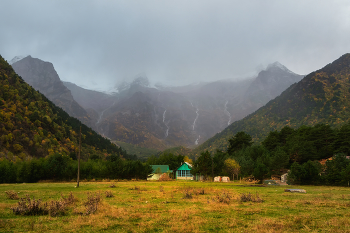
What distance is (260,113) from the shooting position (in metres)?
199

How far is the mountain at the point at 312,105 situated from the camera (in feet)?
446

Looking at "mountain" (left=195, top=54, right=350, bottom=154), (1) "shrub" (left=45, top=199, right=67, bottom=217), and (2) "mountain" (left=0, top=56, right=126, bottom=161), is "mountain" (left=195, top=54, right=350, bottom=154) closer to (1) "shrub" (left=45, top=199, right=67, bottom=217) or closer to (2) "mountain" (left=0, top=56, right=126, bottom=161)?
(2) "mountain" (left=0, top=56, right=126, bottom=161)

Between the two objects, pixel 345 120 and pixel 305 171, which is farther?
pixel 345 120

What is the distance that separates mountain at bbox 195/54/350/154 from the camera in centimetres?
13594

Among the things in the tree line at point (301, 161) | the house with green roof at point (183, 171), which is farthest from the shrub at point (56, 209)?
the house with green roof at point (183, 171)

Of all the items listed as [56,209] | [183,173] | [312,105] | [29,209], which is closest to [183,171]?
[183,173]

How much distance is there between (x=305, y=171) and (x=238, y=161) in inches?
1167

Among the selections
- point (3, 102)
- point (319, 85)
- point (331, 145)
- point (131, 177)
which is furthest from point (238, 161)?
point (319, 85)

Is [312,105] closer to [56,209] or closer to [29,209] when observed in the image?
[56,209]

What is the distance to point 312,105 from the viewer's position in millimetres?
155625

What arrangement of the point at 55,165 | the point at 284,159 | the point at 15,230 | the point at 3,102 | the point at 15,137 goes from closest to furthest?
the point at 15,230, the point at 55,165, the point at 284,159, the point at 15,137, the point at 3,102

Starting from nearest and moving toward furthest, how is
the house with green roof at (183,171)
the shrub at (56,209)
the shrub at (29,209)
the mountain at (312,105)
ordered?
the shrub at (56,209) < the shrub at (29,209) < the house with green roof at (183,171) < the mountain at (312,105)

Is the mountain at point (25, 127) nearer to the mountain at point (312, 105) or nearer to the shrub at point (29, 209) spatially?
the shrub at point (29, 209)

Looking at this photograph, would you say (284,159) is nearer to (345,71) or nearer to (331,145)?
(331,145)
